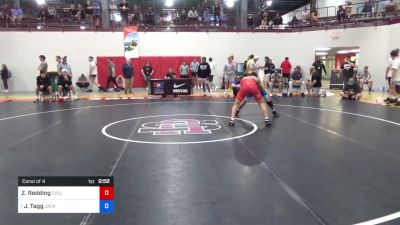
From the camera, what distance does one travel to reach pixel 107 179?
85.3 inches

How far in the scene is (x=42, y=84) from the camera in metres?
13.6

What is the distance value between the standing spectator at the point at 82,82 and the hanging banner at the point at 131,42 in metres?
2.53

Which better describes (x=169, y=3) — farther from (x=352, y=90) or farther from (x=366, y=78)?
(x=352, y=90)

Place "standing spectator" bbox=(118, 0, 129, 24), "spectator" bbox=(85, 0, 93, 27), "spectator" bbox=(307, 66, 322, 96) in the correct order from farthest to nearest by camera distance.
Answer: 1. "standing spectator" bbox=(118, 0, 129, 24)
2. "spectator" bbox=(85, 0, 93, 27)
3. "spectator" bbox=(307, 66, 322, 96)

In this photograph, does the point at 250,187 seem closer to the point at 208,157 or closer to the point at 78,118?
the point at 208,157

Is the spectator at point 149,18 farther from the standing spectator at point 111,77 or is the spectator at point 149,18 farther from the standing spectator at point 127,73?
the standing spectator at point 127,73

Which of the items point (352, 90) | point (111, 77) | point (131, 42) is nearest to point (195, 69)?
point (131, 42)

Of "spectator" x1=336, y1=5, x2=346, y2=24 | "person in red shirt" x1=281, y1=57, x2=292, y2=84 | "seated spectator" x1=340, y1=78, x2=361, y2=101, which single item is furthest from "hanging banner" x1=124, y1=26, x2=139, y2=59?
"seated spectator" x1=340, y1=78, x2=361, y2=101

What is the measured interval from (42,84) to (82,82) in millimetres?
4647

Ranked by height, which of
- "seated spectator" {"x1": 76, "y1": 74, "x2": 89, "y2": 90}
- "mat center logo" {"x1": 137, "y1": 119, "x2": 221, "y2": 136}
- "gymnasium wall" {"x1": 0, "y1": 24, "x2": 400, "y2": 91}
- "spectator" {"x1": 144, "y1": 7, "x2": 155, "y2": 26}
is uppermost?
"spectator" {"x1": 144, "y1": 7, "x2": 155, "y2": 26}

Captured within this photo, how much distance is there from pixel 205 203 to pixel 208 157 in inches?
70.2

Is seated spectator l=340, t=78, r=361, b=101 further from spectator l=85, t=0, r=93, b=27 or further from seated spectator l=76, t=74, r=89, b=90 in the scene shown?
spectator l=85, t=0, r=93, b=27
